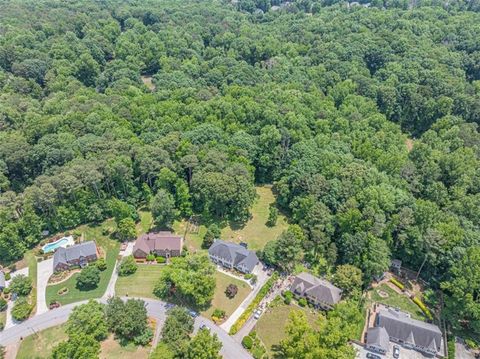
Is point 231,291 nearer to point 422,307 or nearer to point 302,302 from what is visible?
point 302,302

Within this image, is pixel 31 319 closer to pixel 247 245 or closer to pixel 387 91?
pixel 247 245

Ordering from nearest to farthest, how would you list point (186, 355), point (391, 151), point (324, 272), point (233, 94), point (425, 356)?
point (186, 355) < point (425, 356) < point (324, 272) < point (391, 151) < point (233, 94)

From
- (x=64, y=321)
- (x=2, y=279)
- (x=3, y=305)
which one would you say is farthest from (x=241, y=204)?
(x=2, y=279)

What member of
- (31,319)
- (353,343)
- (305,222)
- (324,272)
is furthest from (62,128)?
(353,343)

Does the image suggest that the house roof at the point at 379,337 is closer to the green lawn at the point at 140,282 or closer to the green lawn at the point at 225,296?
the green lawn at the point at 225,296

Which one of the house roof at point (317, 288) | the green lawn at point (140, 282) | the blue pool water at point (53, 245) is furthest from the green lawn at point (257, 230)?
the blue pool water at point (53, 245)

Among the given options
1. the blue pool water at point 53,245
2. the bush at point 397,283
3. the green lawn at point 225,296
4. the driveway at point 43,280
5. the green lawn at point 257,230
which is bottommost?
the driveway at point 43,280
